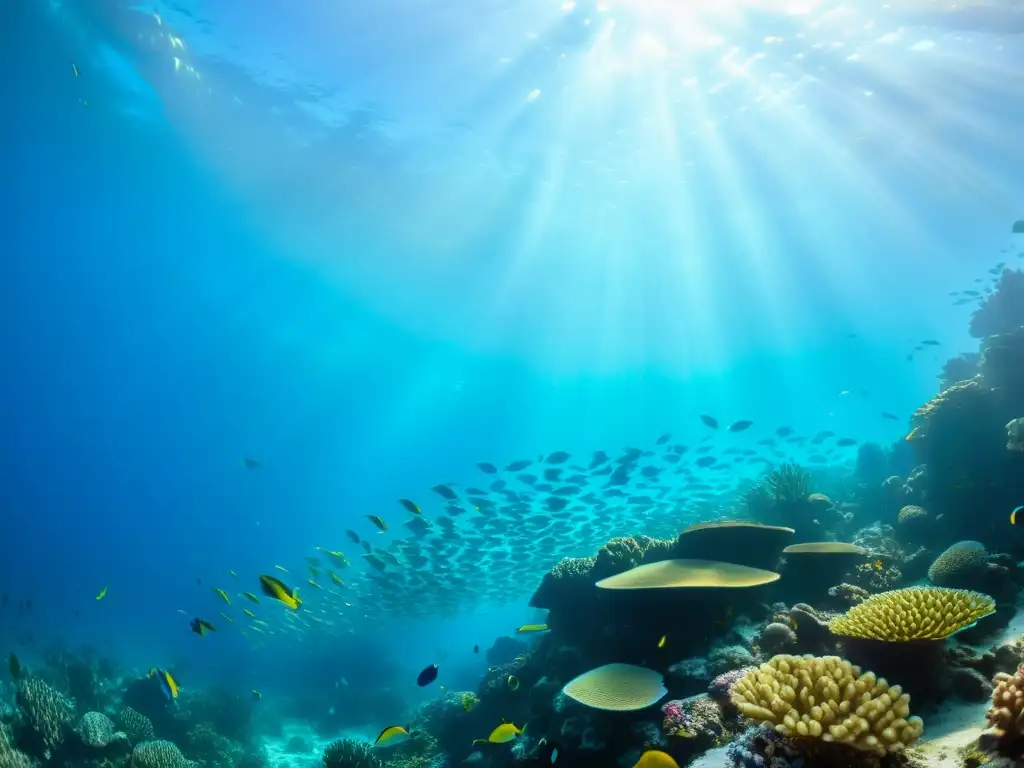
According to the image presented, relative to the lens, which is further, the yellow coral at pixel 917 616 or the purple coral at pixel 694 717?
the purple coral at pixel 694 717

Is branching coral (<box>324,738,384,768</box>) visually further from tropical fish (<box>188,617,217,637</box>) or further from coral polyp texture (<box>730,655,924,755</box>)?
coral polyp texture (<box>730,655,924,755</box>)

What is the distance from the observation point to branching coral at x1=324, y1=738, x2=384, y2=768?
1022 cm

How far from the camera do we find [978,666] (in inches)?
180

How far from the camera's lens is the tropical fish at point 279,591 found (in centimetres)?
588

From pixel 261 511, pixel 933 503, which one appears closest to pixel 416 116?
pixel 933 503

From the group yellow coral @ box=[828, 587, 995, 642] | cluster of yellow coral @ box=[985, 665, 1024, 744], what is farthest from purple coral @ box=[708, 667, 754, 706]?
cluster of yellow coral @ box=[985, 665, 1024, 744]

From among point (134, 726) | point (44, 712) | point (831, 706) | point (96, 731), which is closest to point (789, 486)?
point (831, 706)

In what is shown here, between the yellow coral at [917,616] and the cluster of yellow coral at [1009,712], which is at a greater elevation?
the yellow coral at [917,616]

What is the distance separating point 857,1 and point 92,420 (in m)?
95.3

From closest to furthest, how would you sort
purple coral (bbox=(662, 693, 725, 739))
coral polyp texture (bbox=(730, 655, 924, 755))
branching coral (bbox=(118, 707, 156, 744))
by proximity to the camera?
coral polyp texture (bbox=(730, 655, 924, 755)), purple coral (bbox=(662, 693, 725, 739)), branching coral (bbox=(118, 707, 156, 744))

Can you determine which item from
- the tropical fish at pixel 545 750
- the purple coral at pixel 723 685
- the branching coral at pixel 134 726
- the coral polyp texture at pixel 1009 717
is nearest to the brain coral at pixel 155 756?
the branching coral at pixel 134 726

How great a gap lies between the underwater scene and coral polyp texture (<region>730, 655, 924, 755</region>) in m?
0.03

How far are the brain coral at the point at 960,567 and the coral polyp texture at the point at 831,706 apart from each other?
178 inches

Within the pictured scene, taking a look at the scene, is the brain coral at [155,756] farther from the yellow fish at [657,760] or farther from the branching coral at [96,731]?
the yellow fish at [657,760]
